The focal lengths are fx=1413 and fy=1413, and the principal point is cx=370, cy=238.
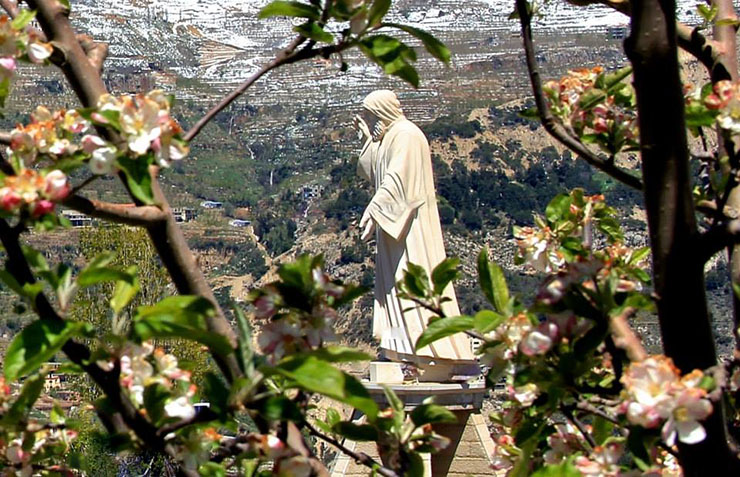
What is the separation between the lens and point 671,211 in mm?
1387

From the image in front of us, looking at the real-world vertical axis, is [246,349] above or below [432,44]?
below

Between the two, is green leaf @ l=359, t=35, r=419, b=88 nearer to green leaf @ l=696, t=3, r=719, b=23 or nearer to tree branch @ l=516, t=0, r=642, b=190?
tree branch @ l=516, t=0, r=642, b=190

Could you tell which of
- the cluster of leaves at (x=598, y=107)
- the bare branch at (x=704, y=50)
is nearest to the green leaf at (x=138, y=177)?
the cluster of leaves at (x=598, y=107)

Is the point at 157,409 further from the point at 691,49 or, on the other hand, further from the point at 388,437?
the point at 691,49

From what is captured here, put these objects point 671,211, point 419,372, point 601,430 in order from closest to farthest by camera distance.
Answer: point 671,211
point 601,430
point 419,372

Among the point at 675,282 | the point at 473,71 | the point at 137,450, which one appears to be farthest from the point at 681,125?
the point at 473,71

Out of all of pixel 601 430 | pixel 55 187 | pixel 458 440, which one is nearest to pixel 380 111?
pixel 458 440

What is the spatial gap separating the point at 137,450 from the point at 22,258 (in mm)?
218

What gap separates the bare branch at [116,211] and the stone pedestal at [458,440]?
17.2ft

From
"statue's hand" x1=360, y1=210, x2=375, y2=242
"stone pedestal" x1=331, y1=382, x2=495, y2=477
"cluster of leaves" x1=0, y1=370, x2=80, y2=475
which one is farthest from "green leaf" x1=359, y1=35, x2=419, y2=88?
"statue's hand" x1=360, y1=210, x2=375, y2=242

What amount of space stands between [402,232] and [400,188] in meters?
0.22

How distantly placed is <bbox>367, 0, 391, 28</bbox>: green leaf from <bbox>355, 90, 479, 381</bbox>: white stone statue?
17.8 ft

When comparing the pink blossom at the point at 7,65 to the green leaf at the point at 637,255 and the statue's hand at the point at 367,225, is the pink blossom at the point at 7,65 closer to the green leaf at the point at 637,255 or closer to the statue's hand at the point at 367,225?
the green leaf at the point at 637,255

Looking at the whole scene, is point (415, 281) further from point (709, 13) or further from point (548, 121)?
point (709, 13)
